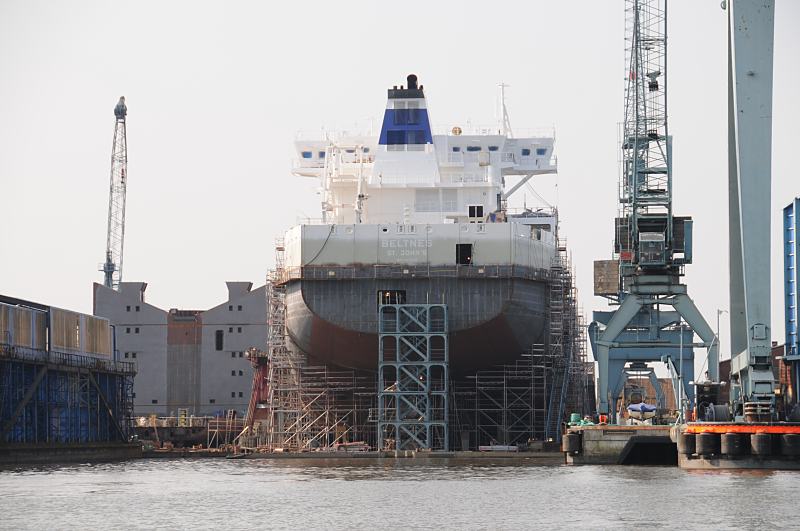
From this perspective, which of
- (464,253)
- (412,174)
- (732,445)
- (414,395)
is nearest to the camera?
(732,445)

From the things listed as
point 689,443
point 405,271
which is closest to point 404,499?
point 689,443

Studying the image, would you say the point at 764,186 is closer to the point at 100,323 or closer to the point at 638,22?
the point at 638,22

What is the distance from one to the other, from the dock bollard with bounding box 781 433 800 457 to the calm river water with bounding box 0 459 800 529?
43.5 inches

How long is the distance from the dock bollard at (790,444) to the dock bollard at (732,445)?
1564 millimetres

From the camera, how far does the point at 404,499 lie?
5419 cm

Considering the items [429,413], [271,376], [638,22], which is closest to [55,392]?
[271,376]

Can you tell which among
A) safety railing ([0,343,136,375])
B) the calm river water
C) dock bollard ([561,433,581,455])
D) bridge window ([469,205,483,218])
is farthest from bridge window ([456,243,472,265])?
safety railing ([0,343,136,375])

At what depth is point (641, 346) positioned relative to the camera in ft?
269

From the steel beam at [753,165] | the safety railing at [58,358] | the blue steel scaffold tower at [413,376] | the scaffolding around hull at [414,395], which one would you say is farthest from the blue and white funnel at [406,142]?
the steel beam at [753,165]

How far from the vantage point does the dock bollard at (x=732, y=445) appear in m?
63.0

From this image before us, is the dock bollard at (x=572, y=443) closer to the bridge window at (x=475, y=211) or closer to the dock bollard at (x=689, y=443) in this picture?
the dock bollard at (x=689, y=443)

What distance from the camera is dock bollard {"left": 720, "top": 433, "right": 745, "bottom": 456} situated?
63.0m

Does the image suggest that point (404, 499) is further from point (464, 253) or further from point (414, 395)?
point (464, 253)

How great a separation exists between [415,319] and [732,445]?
23462 mm
